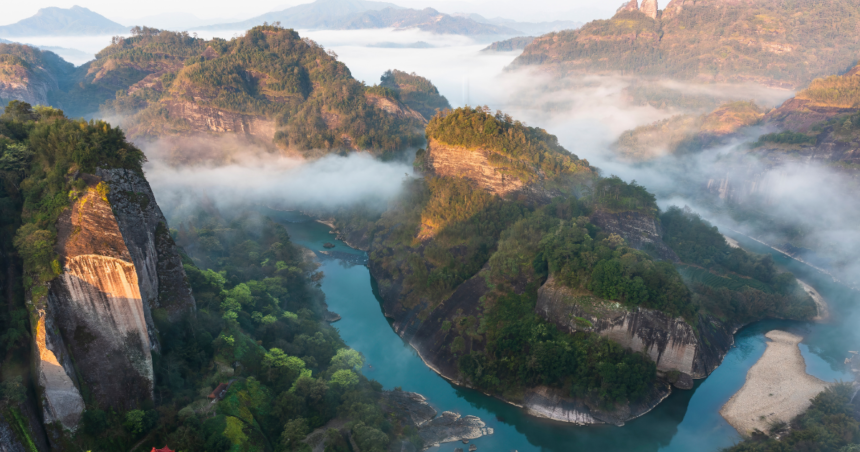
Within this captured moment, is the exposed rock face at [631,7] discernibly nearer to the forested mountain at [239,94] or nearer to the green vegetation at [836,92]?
the green vegetation at [836,92]

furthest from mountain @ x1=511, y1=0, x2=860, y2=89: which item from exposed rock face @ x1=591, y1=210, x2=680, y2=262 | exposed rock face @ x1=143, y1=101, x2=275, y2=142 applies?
exposed rock face @ x1=591, y1=210, x2=680, y2=262

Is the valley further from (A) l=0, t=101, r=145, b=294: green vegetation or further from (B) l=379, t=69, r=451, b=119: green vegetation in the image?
(B) l=379, t=69, r=451, b=119: green vegetation

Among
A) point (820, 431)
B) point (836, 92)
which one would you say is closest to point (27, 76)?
point (820, 431)

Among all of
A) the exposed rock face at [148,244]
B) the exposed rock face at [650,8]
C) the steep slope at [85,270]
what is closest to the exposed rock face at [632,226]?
the exposed rock face at [148,244]

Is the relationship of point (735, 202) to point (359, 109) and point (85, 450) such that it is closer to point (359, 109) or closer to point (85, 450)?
point (359, 109)

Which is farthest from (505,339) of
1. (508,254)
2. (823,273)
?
(823,273)

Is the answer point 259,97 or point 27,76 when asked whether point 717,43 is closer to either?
point 259,97
